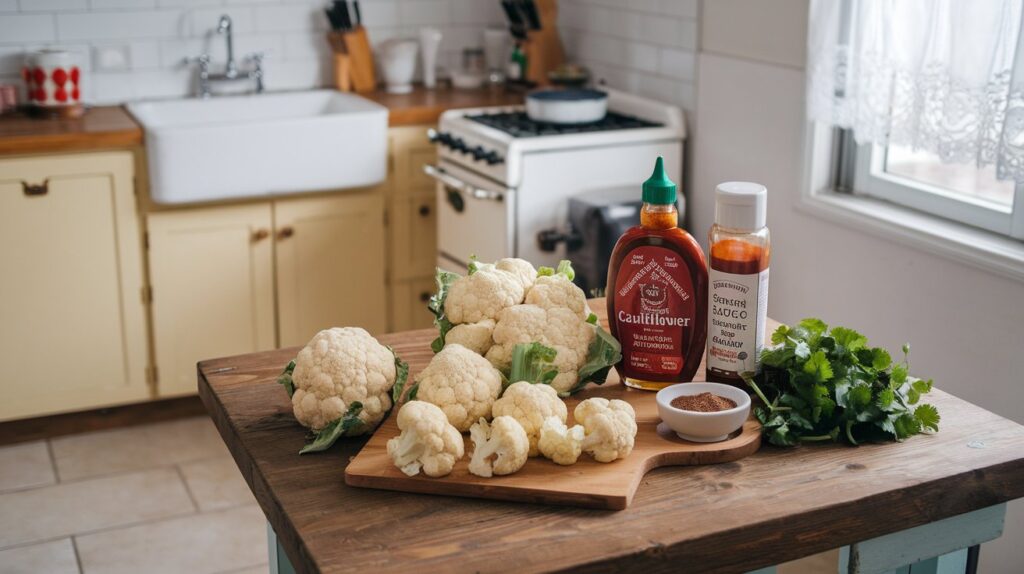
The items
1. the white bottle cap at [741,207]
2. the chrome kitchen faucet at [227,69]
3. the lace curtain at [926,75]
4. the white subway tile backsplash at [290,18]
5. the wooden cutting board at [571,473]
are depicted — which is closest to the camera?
the wooden cutting board at [571,473]

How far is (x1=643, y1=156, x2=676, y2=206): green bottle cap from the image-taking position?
1.76 meters

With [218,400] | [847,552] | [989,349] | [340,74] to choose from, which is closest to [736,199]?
[847,552]

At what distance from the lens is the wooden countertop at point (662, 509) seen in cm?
138

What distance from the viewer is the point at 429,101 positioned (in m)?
4.33

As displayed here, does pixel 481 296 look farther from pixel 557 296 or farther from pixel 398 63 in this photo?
pixel 398 63

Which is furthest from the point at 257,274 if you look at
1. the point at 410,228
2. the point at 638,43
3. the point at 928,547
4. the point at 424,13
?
the point at 928,547

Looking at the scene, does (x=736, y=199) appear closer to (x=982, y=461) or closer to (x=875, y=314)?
(x=982, y=461)

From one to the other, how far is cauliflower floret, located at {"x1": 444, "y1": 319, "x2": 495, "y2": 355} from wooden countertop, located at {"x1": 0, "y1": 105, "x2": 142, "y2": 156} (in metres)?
2.37

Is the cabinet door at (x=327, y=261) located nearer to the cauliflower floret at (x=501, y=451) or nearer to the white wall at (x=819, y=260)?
the white wall at (x=819, y=260)

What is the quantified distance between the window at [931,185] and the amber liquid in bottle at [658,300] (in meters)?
1.33

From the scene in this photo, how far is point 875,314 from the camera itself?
3.16 metres

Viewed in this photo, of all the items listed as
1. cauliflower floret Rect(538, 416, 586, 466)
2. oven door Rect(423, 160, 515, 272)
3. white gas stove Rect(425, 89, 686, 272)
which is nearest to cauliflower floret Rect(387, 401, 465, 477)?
cauliflower floret Rect(538, 416, 586, 466)

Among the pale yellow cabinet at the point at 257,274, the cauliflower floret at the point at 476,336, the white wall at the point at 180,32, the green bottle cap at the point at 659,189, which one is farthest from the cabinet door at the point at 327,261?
the green bottle cap at the point at 659,189

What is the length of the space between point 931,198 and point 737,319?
60.9 inches
